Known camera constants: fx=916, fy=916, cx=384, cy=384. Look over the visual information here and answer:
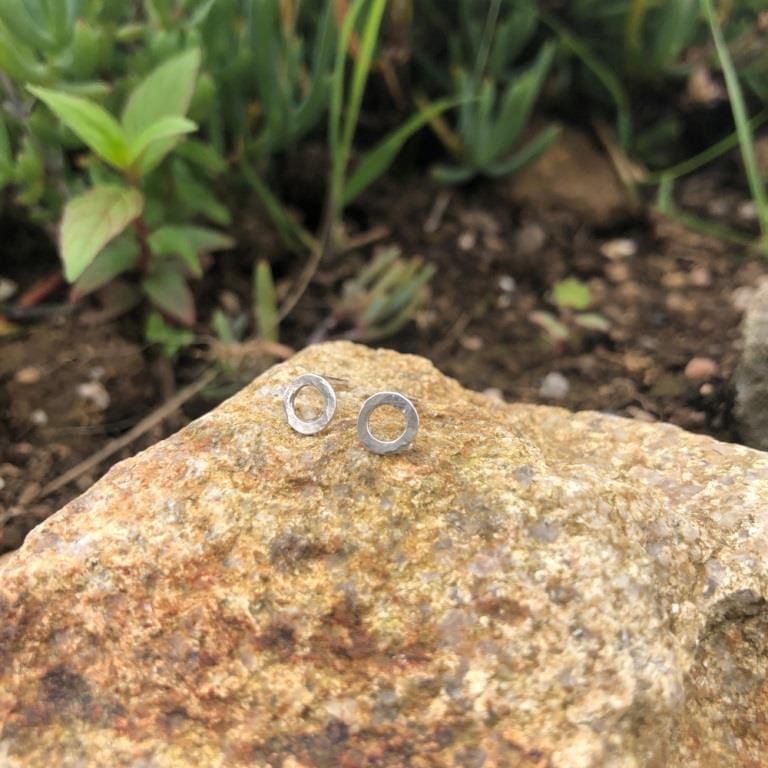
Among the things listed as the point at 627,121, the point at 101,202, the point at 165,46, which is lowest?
the point at 627,121

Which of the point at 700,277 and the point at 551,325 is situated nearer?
the point at 551,325

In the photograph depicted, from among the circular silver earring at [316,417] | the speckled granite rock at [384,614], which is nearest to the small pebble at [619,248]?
the speckled granite rock at [384,614]

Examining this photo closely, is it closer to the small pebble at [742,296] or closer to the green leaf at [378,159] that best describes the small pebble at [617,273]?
the small pebble at [742,296]

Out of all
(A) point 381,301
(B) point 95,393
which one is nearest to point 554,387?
(A) point 381,301

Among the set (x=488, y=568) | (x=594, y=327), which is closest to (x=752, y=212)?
(x=594, y=327)

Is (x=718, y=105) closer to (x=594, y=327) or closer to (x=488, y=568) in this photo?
(x=594, y=327)

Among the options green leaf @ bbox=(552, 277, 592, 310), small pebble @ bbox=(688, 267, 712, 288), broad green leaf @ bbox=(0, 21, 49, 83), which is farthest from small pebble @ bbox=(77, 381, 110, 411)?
small pebble @ bbox=(688, 267, 712, 288)

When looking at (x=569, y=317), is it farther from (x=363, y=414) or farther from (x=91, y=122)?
(x=91, y=122)
